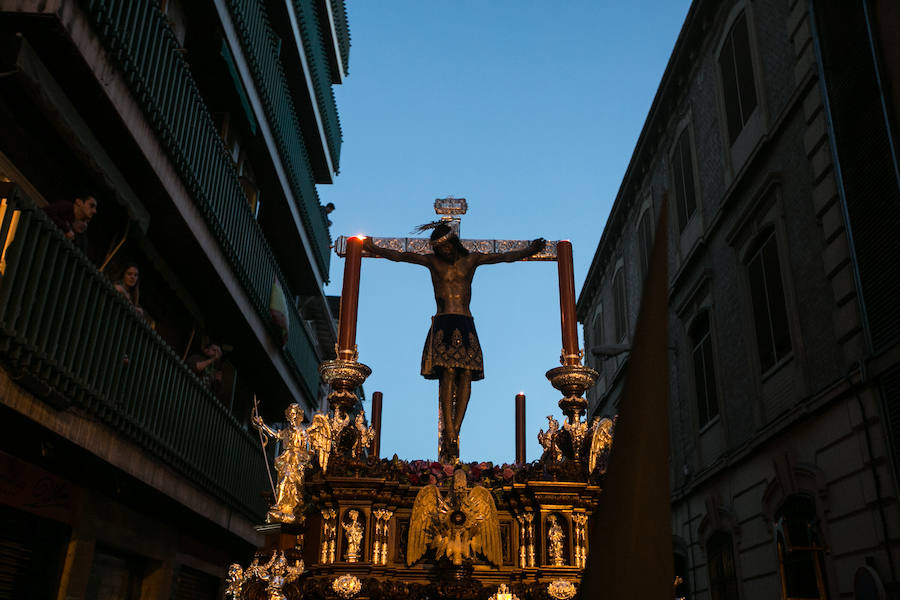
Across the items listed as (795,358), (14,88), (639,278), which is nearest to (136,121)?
(14,88)

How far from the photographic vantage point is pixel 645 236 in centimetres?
2103

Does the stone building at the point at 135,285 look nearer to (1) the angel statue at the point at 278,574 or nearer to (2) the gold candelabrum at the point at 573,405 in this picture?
(1) the angel statue at the point at 278,574

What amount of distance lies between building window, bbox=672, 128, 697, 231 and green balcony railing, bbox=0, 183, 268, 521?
37.9 ft

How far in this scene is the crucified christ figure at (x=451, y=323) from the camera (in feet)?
22.2

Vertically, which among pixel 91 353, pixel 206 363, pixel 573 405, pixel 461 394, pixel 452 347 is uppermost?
pixel 206 363

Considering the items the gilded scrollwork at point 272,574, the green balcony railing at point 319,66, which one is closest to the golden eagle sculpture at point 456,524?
the gilded scrollwork at point 272,574

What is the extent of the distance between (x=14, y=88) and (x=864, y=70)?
9846 millimetres

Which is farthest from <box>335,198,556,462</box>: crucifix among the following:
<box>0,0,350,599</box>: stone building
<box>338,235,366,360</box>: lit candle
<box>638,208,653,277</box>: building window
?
<box>638,208,653,277</box>: building window

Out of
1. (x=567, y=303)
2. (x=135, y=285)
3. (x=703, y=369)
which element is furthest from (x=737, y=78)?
(x=135, y=285)

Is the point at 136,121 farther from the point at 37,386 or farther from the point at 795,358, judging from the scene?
the point at 795,358

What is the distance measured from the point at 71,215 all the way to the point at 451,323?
418 centimetres

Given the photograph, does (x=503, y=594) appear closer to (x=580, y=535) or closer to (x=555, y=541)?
(x=555, y=541)

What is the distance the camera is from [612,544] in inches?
49.9

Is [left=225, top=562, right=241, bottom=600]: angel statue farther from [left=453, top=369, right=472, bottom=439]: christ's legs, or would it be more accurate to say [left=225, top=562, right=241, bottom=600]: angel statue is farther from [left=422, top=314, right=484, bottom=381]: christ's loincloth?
[left=422, top=314, right=484, bottom=381]: christ's loincloth
